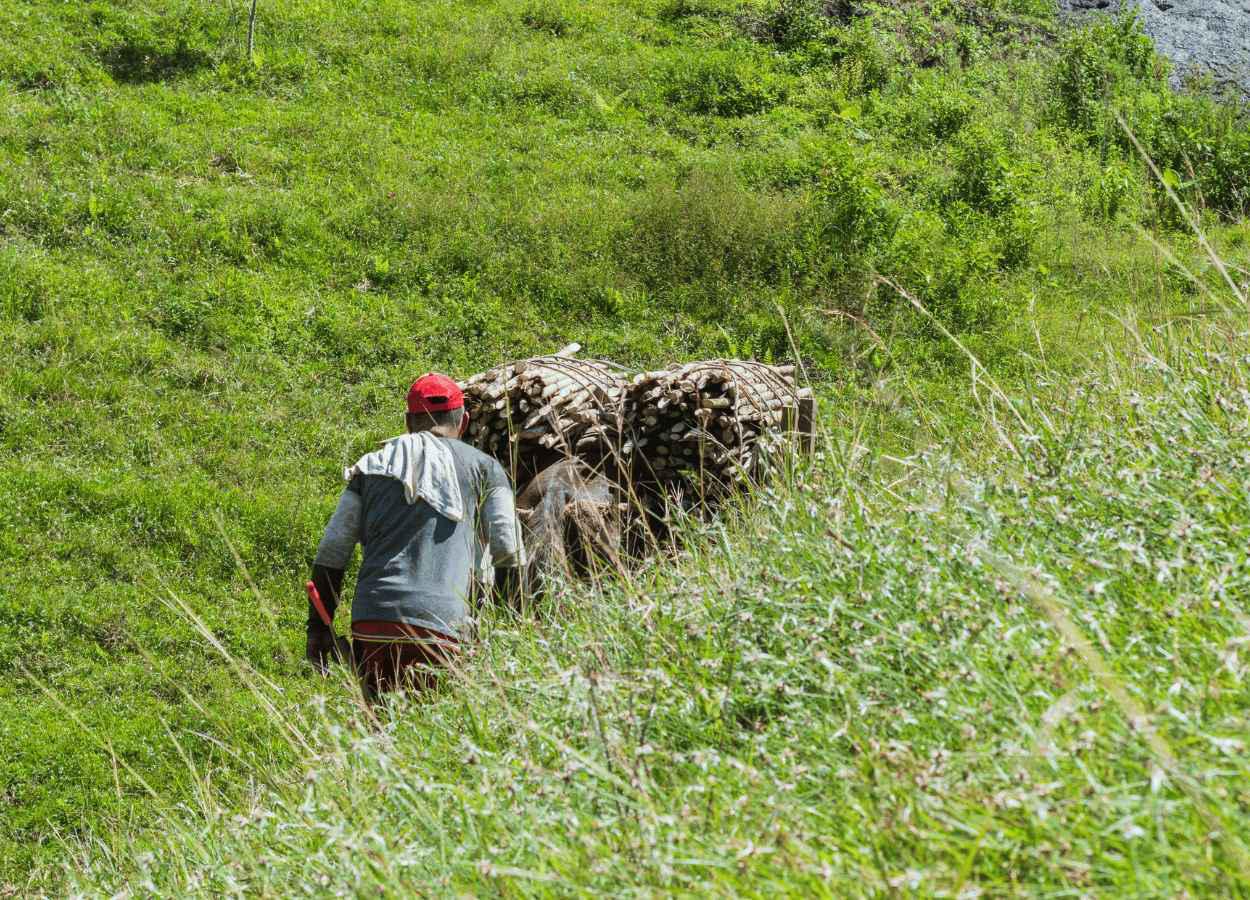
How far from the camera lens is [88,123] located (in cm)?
1366

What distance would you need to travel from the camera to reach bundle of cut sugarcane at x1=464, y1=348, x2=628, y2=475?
7.59 meters

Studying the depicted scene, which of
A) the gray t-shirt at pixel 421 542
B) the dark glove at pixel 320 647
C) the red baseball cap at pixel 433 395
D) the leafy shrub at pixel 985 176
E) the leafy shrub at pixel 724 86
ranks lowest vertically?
the dark glove at pixel 320 647

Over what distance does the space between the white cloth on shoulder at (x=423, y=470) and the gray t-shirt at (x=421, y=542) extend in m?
0.04

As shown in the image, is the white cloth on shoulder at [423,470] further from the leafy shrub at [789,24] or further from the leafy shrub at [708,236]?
the leafy shrub at [789,24]

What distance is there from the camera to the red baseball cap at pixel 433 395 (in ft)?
20.2

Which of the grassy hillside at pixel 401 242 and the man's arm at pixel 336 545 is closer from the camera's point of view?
the man's arm at pixel 336 545

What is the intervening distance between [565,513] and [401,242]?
6830 mm

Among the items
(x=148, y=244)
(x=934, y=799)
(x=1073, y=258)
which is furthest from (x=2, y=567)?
(x=1073, y=258)

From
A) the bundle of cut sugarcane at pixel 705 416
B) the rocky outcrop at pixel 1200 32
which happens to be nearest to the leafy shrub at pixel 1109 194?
the rocky outcrop at pixel 1200 32

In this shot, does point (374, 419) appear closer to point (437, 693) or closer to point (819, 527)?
point (437, 693)

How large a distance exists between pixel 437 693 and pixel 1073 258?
10.9 m

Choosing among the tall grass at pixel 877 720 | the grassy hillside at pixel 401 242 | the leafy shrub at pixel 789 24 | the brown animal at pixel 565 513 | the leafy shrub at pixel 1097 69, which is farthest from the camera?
the leafy shrub at pixel 789 24

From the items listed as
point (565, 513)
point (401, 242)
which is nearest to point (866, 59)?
point (401, 242)

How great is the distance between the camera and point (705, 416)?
7.43 metres
